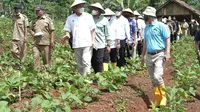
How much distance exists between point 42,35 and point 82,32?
1.67m

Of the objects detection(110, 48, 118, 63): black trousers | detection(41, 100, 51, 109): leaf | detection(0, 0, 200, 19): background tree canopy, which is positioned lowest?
detection(41, 100, 51, 109): leaf

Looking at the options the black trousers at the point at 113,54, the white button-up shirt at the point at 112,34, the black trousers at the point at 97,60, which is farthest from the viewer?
the black trousers at the point at 113,54

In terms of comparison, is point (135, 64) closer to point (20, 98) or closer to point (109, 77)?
point (109, 77)

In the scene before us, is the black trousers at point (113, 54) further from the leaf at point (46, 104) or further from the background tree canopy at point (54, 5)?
the background tree canopy at point (54, 5)

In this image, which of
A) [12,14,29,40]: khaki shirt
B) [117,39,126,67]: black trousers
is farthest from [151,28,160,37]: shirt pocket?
[12,14,29,40]: khaki shirt

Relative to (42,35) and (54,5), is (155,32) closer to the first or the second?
(42,35)

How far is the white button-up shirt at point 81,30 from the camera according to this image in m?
7.59

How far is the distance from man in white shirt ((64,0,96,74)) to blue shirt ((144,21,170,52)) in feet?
4.26

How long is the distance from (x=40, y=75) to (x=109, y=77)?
51.0 inches

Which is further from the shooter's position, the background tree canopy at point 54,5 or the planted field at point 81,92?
the background tree canopy at point 54,5

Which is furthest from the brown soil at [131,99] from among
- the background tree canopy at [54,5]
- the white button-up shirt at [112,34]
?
the background tree canopy at [54,5]

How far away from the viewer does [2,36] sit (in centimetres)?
1592

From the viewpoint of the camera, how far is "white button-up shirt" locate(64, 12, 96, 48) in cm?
759

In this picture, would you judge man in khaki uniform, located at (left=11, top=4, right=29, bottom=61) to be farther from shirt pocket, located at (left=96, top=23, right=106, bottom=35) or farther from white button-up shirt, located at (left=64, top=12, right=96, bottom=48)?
white button-up shirt, located at (left=64, top=12, right=96, bottom=48)
